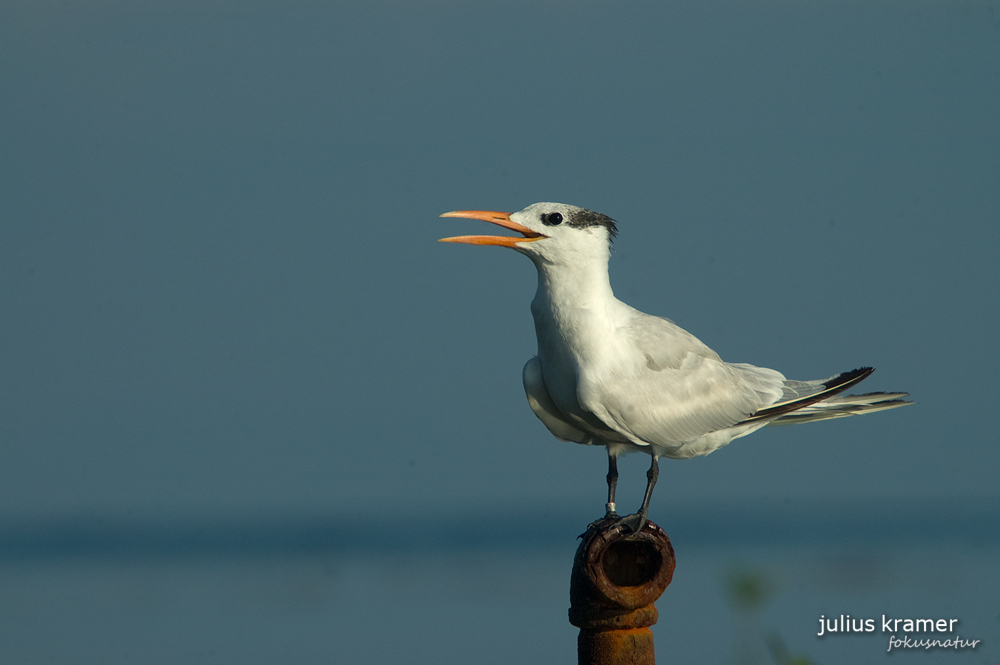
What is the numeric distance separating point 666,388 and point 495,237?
1.53 m

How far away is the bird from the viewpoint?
21.5 ft

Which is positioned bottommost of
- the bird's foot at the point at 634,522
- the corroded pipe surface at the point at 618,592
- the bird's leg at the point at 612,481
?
the corroded pipe surface at the point at 618,592

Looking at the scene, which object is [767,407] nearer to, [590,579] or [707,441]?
[707,441]

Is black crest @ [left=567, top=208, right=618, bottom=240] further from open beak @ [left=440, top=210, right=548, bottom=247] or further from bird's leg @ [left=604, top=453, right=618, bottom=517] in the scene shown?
bird's leg @ [left=604, top=453, right=618, bottom=517]

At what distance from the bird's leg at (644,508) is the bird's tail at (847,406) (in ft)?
4.11

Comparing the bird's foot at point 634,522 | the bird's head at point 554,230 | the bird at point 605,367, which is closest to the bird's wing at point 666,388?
the bird at point 605,367

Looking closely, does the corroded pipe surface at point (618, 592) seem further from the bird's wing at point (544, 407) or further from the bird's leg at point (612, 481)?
the bird's wing at point (544, 407)

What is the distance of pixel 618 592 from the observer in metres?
4.63

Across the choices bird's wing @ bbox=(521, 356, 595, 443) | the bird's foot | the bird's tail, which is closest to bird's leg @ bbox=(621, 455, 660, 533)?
the bird's foot

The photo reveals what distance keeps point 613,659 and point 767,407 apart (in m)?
3.22

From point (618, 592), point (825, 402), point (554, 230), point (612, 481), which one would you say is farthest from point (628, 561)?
point (825, 402)

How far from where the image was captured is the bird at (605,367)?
655 cm

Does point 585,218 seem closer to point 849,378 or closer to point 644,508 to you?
point 644,508

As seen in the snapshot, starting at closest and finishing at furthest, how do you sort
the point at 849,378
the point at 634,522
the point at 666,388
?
the point at 634,522
the point at 666,388
the point at 849,378
